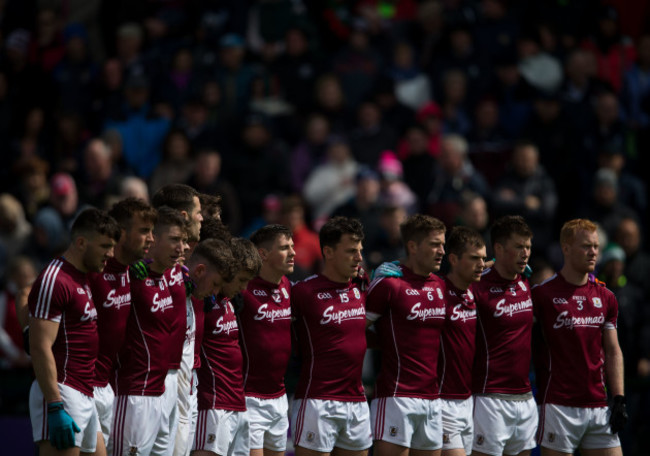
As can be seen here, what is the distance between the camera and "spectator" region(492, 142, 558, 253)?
1408cm

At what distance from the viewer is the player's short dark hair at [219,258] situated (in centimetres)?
905

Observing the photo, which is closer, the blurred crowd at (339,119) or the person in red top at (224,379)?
the person in red top at (224,379)

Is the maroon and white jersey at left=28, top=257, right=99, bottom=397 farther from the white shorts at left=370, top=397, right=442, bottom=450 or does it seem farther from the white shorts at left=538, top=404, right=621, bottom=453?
the white shorts at left=538, top=404, right=621, bottom=453

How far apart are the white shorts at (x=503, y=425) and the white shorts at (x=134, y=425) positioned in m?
2.87

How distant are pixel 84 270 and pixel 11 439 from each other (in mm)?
4296

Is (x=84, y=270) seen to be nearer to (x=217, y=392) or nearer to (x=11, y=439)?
(x=217, y=392)

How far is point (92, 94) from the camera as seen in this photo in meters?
17.0

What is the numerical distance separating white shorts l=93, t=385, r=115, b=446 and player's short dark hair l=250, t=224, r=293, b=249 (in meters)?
1.78

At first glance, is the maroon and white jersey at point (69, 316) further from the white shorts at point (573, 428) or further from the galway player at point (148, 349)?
the white shorts at point (573, 428)

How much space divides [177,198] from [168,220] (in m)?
0.48

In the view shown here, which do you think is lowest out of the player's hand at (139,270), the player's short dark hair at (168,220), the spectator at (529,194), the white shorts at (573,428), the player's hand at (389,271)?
the white shorts at (573,428)

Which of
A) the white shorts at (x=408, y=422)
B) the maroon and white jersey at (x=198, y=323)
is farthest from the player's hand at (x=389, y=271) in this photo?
the maroon and white jersey at (x=198, y=323)

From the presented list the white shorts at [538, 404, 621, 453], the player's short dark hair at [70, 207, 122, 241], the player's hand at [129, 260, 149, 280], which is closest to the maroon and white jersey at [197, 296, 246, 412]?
the player's hand at [129, 260, 149, 280]

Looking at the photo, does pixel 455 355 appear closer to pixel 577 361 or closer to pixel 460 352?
pixel 460 352
